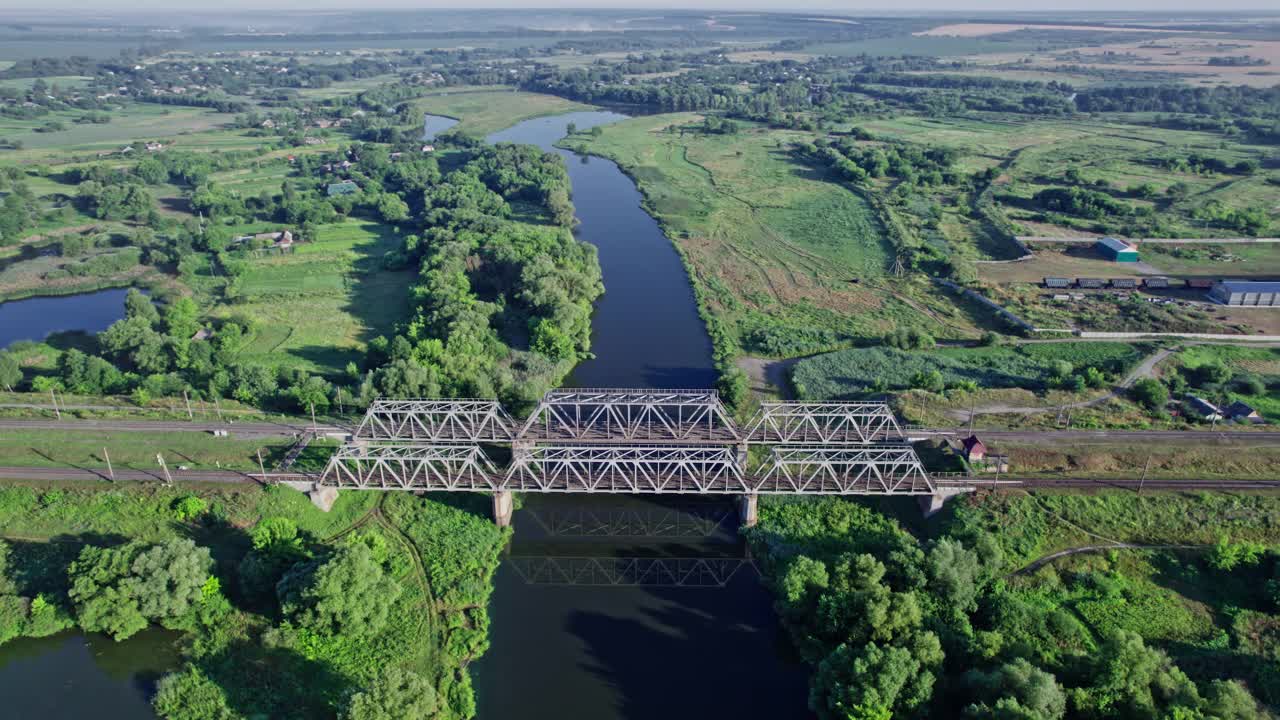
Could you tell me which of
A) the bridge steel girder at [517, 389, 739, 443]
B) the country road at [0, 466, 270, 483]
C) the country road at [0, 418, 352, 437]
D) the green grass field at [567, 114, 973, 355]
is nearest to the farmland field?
the green grass field at [567, 114, 973, 355]

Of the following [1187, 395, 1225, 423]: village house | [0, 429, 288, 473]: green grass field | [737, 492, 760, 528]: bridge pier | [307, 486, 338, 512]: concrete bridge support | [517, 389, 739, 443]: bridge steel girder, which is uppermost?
[517, 389, 739, 443]: bridge steel girder

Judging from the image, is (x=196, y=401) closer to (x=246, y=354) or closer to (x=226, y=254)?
(x=246, y=354)

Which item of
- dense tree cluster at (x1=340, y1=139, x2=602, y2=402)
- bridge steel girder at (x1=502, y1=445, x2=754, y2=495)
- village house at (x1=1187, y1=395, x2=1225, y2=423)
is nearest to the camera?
bridge steel girder at (x1=502, y1=445, x2=754, y2=495)

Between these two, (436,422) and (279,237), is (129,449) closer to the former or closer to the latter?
(436,422)

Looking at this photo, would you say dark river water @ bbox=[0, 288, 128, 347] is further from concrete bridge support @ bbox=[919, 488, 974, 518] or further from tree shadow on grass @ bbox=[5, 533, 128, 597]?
concrete bridge support @ bbox=[919, 488, 974, 518]

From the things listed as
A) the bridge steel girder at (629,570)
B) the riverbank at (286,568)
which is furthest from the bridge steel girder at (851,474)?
the riverbank at (286,568)
